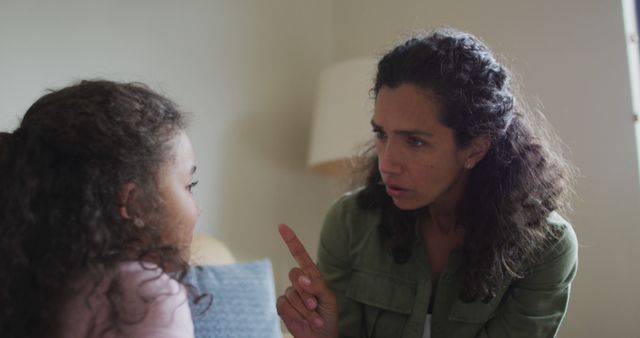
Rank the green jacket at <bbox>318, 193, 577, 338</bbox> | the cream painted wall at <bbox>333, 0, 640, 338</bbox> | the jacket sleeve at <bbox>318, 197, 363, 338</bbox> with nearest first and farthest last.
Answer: the green jacket at <bbox>318, 193, 577, 338</bbox>
the jacket sleeve at <bbox>318, 197, 363, 338</bbox>
the cream painted wall at <bbox>333, 0, 640, 338</bbox>

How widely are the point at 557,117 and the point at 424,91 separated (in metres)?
0.85

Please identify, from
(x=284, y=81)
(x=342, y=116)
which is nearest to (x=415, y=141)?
(x=342, y=116)

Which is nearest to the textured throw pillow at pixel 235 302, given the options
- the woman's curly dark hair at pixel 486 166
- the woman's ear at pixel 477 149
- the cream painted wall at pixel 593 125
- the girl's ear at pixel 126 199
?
the woman's curly dark hair at pixel 486 166

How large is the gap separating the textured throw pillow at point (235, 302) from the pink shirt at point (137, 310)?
1.46ft

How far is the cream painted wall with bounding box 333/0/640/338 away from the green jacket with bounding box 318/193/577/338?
553mm

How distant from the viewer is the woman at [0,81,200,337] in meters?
0.62

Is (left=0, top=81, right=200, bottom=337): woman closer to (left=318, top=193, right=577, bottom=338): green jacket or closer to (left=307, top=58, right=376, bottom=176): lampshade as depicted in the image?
(left=318, top=193, right=577, bottom=338): green jacket

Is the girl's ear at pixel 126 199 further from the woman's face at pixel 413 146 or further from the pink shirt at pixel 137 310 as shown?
the woman's face at pixel 413 146

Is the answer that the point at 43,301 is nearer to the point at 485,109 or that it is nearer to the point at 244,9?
the point at 485,109

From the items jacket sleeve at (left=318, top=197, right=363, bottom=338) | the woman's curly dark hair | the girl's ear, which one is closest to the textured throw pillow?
jacket sleeve at (left=318, top=197, right=363, bottom=338)

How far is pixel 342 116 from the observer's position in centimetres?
179

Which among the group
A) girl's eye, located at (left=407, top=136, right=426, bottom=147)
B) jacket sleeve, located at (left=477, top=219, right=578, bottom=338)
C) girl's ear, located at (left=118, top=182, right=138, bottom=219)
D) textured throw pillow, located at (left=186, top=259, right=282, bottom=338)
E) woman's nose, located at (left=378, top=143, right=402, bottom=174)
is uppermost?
girl's ear, located at (left=118, top=182, right=138, bottom=219)

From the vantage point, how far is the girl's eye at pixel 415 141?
101cm

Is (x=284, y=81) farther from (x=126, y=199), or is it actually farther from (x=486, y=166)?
(x=126, y=199)
